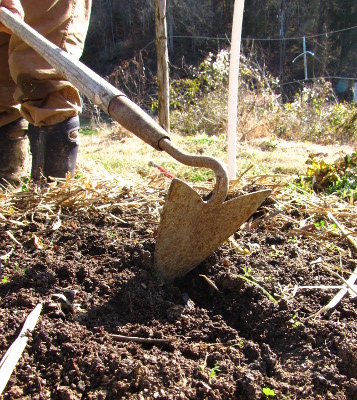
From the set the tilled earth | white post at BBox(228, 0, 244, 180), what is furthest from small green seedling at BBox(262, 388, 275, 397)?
white post at BBox(228, 0, 244, 180)

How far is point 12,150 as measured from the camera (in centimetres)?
315

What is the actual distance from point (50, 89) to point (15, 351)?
1932 mm

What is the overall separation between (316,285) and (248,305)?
0.32 meters

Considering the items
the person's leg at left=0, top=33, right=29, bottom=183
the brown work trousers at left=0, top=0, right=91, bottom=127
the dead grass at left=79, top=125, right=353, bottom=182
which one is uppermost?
the brown work trousers at left=0, top=0, right=91, bottom=127

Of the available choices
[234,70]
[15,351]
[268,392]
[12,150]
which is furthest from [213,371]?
[12,150]

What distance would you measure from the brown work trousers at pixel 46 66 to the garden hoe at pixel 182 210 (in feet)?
3.25

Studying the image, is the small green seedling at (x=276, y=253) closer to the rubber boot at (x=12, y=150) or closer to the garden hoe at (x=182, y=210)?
the garden hoe at (x=182, y=210)

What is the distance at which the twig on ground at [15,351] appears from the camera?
1.23 meters

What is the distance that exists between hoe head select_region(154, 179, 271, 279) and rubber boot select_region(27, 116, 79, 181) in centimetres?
138

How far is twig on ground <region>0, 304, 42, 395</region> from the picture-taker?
4.05ft

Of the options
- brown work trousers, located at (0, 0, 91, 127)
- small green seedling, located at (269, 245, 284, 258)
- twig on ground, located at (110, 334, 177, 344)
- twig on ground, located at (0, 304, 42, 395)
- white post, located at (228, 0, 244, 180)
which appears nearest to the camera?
twig on ground, located at (0, 304, 42, 395)

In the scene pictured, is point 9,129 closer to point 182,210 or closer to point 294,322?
point 182,210

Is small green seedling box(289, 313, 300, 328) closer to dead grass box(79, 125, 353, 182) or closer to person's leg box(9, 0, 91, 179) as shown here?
person's leg box(9, 0, 91, 179)

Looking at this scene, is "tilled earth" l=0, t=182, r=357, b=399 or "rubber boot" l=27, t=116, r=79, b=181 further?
"rubber boot" l=27, t=116, r=79, b=181
